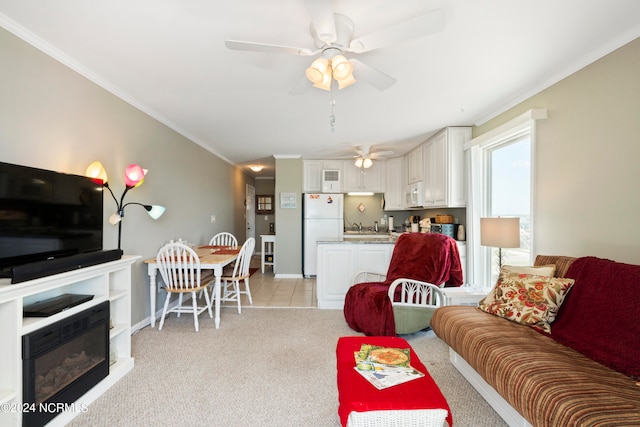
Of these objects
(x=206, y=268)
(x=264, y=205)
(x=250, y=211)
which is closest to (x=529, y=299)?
(x=206, y=268)

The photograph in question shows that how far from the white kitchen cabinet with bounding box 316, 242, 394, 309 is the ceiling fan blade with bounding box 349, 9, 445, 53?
8.12 feet

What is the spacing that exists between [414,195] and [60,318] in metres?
4.77

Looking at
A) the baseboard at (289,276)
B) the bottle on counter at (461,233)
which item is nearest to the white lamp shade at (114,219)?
the baseboard at (289,276)

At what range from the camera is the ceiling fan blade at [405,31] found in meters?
1.31

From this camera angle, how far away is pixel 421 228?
4758 millimetres

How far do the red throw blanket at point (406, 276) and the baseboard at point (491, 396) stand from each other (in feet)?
2.03

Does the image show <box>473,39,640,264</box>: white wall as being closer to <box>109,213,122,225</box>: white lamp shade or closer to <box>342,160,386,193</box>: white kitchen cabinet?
<box>342,160,386,193</box>: white kitchen cabinet

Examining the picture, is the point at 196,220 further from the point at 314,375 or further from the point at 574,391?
the point at 574,391

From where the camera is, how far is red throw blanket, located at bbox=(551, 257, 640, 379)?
139 centimetres

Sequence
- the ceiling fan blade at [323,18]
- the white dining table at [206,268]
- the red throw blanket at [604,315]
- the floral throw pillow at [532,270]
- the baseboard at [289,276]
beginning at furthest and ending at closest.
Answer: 1. the baseboard at [289,276]
2. the white dining table at [206,268]
3. the floral throw pillow at [532,270]
4. the red throw blanket at [604,315]
5. the ceiling fan blade at [323,18]

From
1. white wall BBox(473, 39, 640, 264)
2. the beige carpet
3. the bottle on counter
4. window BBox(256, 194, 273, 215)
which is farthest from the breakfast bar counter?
window BBox(256, 194, 273, 215)

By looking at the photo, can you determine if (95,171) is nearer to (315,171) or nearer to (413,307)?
(413,307)

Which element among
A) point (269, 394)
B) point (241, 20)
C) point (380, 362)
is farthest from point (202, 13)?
point (269, 394)

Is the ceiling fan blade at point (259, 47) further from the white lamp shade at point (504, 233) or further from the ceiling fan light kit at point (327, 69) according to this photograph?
the white lamp shade at point (504, 233)
